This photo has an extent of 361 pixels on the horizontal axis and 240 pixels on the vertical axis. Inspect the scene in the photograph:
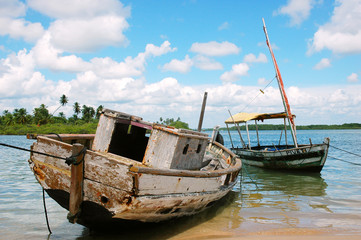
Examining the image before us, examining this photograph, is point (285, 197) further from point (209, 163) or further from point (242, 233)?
point (242, 233)

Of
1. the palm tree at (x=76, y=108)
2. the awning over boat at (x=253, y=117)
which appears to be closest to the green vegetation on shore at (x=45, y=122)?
the palm tree at (x=76, y=108)

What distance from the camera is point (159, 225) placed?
20.3 feet

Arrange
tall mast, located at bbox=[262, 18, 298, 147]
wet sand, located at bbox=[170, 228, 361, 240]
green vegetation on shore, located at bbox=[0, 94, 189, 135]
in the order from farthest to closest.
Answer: green vegetation on shore, located at bbox=[0, 94, 189, 135]
tall mast, located at bbox=[262, 18, 298, 147]
wet sand, located at bbox=[170, 228, 361, 240]

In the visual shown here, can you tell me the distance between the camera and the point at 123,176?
452 centimetres

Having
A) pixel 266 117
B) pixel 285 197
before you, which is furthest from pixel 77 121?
pixel 285 197

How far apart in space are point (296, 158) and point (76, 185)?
40.7 ft

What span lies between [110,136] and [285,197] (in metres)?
6.88

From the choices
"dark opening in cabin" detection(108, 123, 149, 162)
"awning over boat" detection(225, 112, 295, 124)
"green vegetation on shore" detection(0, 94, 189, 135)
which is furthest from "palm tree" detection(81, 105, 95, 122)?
"dark opening in cabin" detection(108, 123, 149, 162)

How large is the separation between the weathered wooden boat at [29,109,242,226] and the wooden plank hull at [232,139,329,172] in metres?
8.79

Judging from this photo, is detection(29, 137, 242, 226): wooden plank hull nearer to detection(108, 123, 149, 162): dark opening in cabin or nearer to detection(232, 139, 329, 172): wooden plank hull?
detection(108, 123, 149, 162): dark opening in cabin

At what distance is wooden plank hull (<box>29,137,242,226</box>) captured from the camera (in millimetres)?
4559

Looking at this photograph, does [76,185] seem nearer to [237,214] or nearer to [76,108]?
[237,214]

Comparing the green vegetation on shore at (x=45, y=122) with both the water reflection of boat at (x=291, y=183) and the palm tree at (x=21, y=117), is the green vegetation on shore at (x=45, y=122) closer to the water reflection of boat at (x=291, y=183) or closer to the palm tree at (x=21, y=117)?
the palm tree at (x=21, y=117)

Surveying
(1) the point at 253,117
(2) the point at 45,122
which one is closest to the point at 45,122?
(2) the point at 45,122
